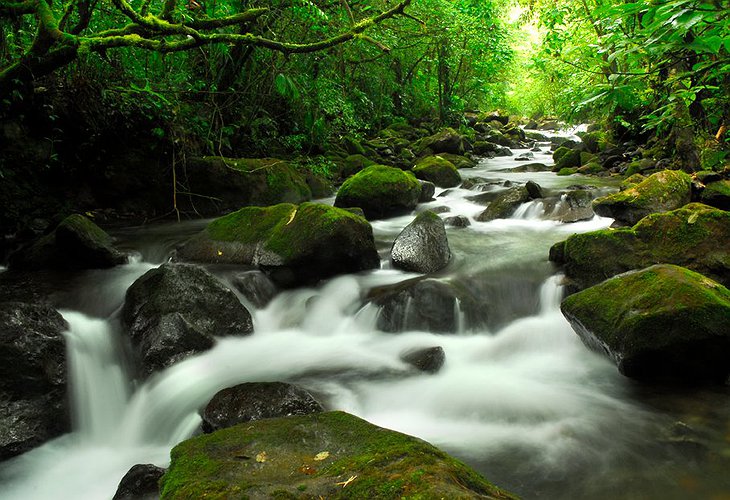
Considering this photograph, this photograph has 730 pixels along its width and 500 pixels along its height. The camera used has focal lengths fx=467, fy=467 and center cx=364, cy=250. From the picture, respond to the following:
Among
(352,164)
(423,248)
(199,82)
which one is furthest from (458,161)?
(423,248)

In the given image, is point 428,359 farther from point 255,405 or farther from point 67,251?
point 67,251

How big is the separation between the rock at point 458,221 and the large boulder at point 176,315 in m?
4.63

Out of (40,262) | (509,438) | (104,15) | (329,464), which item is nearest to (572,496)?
(509,438)

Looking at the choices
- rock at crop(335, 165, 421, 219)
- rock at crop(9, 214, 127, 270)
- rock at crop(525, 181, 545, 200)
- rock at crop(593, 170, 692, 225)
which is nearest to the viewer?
rock at crop(9, 214, 127, 270)

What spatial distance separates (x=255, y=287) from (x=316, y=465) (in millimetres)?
3908

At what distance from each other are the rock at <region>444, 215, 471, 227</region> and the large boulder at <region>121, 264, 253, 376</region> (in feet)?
15.2

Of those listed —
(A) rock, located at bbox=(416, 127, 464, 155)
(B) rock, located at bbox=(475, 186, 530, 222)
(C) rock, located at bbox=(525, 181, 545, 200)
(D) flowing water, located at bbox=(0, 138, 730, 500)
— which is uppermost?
(A) rock, located at bbox=(416, 127, 464, 155)

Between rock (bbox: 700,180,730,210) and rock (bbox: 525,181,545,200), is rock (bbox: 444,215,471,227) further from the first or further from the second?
rock (bbox: 700,180,730,210)

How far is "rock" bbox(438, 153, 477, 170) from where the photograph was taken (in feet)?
52.2

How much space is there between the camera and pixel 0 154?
688 cm

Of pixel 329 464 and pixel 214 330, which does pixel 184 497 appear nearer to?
pixel 329 464

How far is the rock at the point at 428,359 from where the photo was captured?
169 inches

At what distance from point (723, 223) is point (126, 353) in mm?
6240

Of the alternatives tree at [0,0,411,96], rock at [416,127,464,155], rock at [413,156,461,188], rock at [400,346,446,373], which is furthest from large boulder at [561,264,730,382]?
rock at [416,127,464,155]
